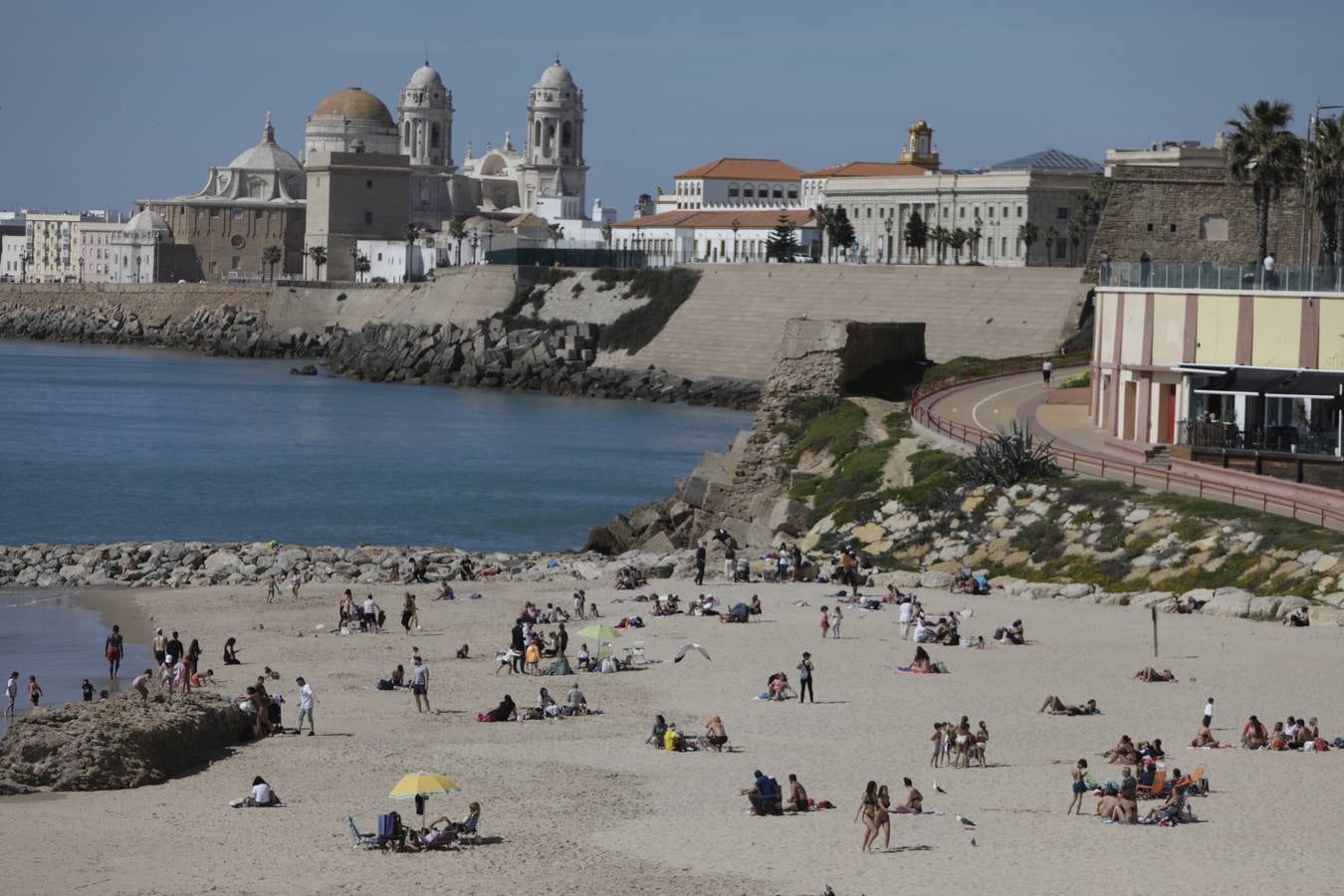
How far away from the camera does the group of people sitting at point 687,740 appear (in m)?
22.5

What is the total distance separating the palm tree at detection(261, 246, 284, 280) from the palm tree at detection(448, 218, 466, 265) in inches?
527

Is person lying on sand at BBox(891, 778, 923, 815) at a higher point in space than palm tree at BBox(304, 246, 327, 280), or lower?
lower

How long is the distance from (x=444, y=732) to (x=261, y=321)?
112 m

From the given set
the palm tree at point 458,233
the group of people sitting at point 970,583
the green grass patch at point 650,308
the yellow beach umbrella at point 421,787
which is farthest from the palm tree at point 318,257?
the yellow beach umbrella at point 421,787

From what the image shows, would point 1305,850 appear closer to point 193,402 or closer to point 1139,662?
point 1139,662

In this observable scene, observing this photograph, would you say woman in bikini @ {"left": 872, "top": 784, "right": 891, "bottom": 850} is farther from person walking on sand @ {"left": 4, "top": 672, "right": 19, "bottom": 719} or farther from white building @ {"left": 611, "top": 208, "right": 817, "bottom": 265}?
white building @ {"left": 611, "top": 208, "right": 817, "bottom": 265}

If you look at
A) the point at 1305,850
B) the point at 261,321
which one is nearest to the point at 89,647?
the point at 1305,850

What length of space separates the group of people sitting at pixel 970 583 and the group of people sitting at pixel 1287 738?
1003cm

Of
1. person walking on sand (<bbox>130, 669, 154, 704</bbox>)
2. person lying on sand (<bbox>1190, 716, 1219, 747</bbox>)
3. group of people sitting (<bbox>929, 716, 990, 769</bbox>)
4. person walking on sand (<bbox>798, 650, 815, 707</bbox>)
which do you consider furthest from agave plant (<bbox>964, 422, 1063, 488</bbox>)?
person walking on sand (<bbox>130, 669, 154, 704</bbox>)

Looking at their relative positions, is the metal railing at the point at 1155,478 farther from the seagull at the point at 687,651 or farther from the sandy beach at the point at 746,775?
the seagull at the point at 687,651

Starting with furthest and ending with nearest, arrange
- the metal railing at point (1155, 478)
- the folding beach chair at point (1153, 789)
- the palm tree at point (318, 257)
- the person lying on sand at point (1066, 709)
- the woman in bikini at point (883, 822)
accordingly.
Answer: the palm tree at point (318, 257) → the metal railing at point (1155, 478) → the person lying on sand at point (1066, 709) → the folding beach chair at point (1153, 789) → the woman in bikini at point (883, 822)

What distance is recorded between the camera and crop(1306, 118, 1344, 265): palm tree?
44.2 metres

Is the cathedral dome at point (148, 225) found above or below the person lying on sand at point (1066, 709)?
above

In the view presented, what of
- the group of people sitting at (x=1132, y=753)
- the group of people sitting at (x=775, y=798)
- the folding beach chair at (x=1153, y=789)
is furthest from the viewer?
the group of people sitting at (x=1132, y=753)
